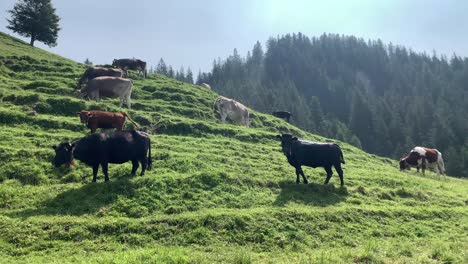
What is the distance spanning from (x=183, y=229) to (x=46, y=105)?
60.6 feet

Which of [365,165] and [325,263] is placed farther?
[365,165]

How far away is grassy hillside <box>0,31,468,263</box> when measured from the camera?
11.8 m

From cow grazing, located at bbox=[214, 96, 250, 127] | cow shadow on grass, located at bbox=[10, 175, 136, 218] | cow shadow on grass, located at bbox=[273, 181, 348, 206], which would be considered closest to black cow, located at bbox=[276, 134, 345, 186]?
cow shadow on grass, located at bbox=[273, 181, 348, 206]

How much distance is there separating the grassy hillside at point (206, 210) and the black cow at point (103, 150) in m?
0.75

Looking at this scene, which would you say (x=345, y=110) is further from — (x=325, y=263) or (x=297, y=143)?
(x=325, y=263)

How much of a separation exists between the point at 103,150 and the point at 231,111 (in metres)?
18.9

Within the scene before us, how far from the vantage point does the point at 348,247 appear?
13203 mm

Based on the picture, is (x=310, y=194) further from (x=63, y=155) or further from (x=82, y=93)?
(x=82, y=93)

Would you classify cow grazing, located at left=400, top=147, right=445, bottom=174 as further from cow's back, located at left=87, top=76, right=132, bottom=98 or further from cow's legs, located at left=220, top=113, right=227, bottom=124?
cow's back, located at left=87, top=76, right=132, bottom=98

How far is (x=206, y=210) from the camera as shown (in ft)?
48.3

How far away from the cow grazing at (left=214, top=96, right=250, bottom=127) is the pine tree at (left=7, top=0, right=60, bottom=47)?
118 ft

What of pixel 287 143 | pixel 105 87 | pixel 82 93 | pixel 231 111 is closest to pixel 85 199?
pixel 287 143

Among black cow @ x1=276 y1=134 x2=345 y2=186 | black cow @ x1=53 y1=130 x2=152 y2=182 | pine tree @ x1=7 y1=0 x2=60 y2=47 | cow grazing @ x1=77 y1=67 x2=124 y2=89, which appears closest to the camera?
black cow @ x1=53 y1=130 x2=152 y2=182

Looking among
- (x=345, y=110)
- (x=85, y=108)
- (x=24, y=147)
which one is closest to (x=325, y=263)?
(x=24, y=147)
